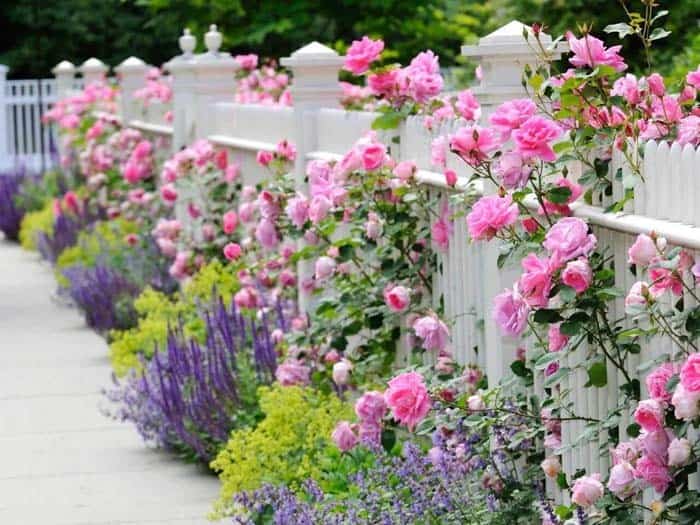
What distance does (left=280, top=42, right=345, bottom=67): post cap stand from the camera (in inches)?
303

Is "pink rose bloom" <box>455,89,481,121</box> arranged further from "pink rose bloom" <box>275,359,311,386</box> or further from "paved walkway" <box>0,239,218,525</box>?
"paved walkway" <box>0,239,218,525</box>

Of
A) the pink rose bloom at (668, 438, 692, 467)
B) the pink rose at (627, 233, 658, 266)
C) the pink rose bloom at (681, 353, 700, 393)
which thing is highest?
the pink rose at (627, 233, 658, 266)

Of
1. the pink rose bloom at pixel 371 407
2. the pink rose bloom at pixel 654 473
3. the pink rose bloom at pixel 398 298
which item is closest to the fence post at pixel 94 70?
the pink rose bloom at pixel 398 298

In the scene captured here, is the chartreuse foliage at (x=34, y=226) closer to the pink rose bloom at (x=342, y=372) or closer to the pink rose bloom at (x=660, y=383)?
the pink rose bloom at (x=342, y=372)

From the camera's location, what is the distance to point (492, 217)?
445 cm

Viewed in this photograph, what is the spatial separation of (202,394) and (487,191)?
2140mm

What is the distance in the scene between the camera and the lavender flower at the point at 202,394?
6770 mm

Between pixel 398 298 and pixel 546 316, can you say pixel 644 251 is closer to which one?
pixel 546 316

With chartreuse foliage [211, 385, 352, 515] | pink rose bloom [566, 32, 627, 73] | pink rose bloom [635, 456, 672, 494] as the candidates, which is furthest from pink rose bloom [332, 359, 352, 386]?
pink rose bloom [635, 456, 672, 494]

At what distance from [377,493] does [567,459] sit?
2.10 ft

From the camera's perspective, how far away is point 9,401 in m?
8.38

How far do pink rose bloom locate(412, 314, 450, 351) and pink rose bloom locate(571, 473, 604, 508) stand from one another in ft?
5.27

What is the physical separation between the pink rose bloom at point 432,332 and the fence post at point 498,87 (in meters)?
0.35

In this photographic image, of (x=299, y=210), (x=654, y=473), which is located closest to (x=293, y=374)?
(x=299, y=210)
